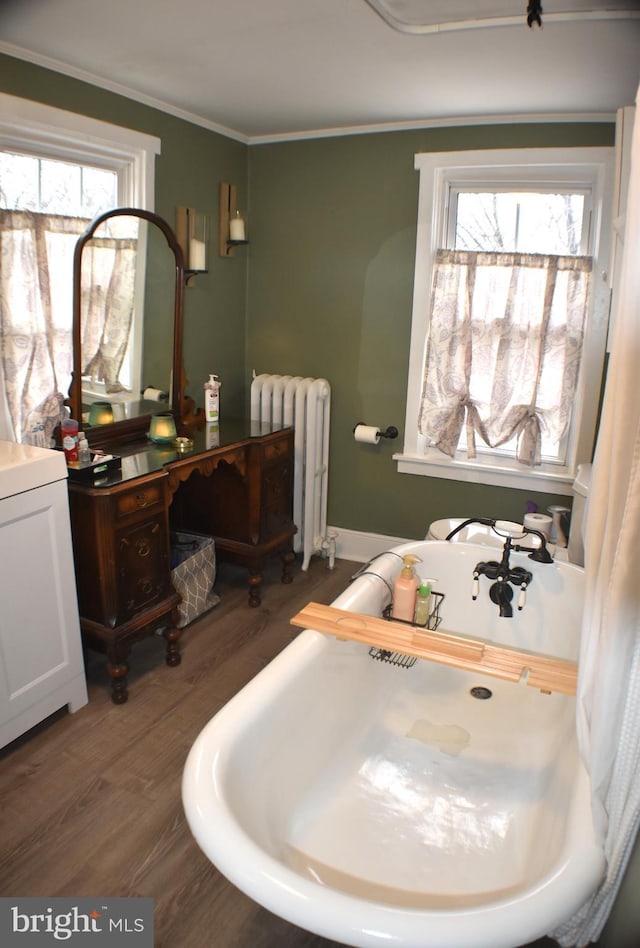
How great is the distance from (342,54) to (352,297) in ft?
4.24

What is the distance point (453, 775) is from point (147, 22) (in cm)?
238

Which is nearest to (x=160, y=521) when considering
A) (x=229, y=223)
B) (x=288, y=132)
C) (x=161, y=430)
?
(x=161, y=430)

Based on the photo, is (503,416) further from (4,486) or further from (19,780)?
(19,780)

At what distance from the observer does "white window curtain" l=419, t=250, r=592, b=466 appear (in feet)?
9.39

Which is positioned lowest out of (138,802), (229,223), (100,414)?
(138,802)

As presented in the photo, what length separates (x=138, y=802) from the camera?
6.03 feet

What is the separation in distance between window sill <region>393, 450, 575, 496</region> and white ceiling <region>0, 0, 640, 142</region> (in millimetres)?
1563

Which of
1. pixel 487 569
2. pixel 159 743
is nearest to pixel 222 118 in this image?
pixel 487 569

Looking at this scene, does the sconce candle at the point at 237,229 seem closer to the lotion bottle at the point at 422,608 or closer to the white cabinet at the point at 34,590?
the white cabinet at the point at 34,590

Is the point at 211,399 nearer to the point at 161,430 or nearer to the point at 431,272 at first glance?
the point at 161,430

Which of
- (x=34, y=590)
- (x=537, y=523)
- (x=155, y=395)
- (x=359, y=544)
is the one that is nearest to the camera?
(x=34, y=590)

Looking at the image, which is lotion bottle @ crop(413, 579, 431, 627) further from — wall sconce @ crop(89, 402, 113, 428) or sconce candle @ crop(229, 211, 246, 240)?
sconce candle @ crop(229, 211, 246, 240)

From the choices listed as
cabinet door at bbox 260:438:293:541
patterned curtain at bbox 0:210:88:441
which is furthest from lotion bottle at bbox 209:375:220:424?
patterned curtain at bbox 0:210:88:441

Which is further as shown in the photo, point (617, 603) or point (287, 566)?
point (287, 566)
